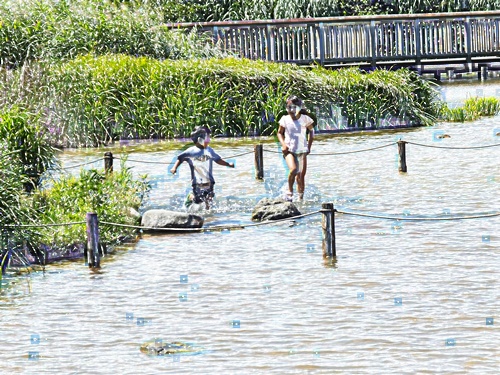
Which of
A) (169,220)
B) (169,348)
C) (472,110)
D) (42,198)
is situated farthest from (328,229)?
(472,110)

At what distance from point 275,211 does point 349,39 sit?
19983 mm

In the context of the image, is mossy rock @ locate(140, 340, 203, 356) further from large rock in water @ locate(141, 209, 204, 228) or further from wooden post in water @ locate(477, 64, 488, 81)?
wooden post in water @ locate(477, 64, 488, 81)

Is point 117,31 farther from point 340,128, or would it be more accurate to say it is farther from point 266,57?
point 340,128

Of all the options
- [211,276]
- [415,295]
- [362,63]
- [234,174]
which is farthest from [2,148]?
[362,63]

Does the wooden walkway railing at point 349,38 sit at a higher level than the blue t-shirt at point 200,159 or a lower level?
higher

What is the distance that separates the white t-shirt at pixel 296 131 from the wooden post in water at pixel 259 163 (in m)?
3.28

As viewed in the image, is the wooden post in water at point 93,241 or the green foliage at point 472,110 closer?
the wooden post in water at point 93,241

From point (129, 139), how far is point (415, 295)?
59.5 ft

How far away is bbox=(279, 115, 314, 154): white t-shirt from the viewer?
18.7 meters

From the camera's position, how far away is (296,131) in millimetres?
18688

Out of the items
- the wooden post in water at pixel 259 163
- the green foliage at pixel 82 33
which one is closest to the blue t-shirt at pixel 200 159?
the wooden post in water at pixel 259 163

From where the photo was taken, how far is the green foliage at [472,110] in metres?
33.1

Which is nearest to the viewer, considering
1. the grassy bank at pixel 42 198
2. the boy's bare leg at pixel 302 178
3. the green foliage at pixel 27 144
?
the grassy bank at pixel 42 198

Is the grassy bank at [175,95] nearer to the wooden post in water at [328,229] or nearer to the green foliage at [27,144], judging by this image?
the green foliage at [27,144]
